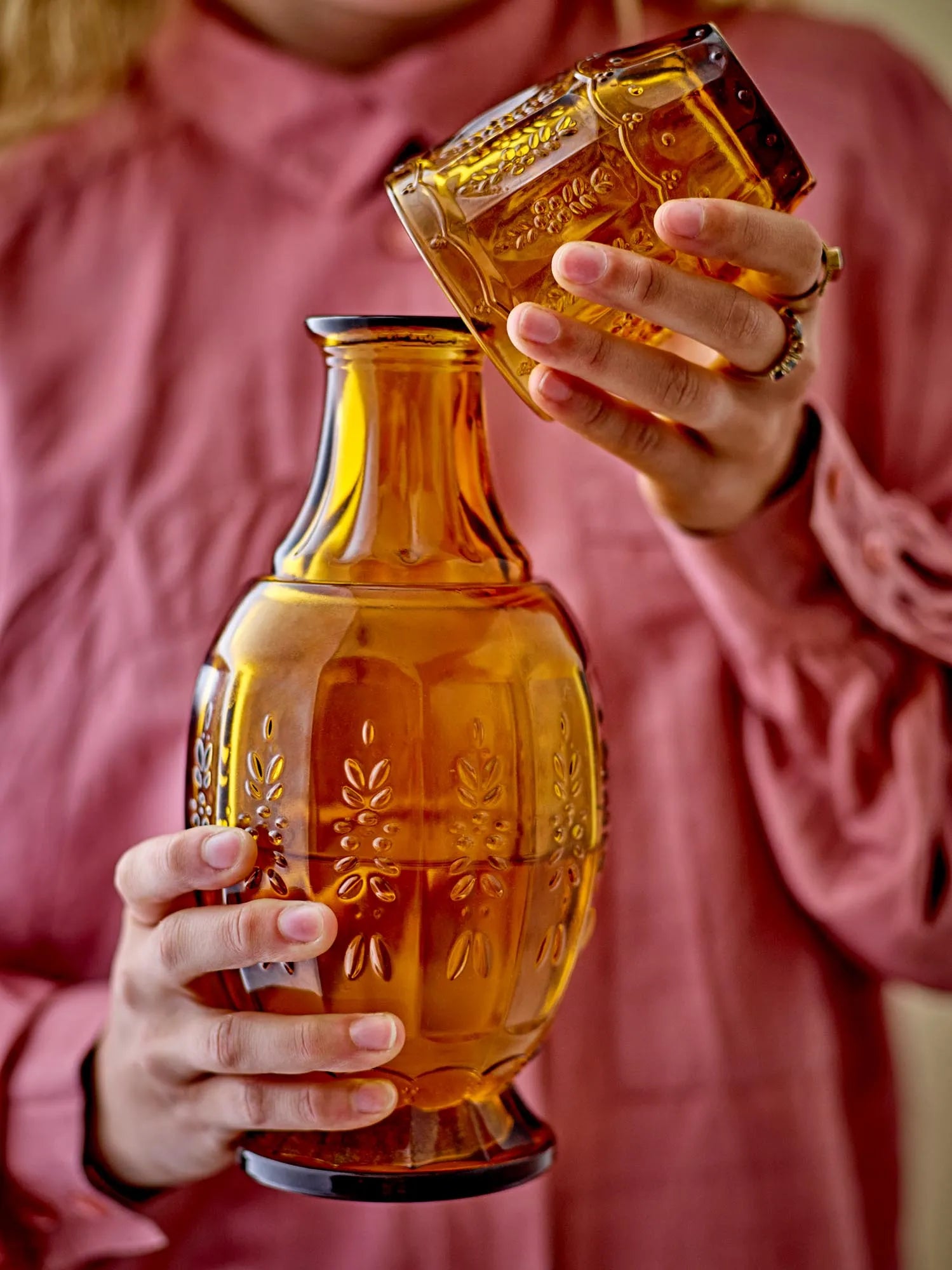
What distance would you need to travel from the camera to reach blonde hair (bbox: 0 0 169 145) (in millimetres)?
847

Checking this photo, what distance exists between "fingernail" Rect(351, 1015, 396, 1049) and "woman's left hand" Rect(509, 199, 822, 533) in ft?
0.70

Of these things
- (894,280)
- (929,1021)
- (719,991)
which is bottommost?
(929,1021)

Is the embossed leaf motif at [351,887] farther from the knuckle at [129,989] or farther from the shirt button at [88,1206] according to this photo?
the shirt button at [88,1206]

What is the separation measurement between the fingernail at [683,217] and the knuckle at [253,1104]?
330 mm

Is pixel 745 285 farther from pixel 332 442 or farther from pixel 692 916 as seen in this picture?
pixel 692 916

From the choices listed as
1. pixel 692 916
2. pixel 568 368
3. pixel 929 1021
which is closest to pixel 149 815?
pixel 692 916

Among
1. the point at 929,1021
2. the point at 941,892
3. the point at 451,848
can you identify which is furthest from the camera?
the point at 929,1021

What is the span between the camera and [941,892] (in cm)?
76

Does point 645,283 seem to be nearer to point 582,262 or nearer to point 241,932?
point 582,262

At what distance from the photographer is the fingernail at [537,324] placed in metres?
0.42

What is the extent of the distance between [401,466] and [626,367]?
0.08 m

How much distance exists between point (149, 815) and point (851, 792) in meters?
0.40

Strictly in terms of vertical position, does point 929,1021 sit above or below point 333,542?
below

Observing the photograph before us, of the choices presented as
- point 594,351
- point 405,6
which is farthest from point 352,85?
point 594,351
